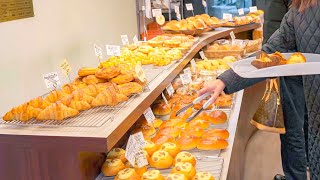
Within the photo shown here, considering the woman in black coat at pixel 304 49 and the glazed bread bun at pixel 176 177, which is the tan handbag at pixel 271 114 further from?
the glazed bread bun at pixel 176 177

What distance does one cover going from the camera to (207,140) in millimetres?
2160

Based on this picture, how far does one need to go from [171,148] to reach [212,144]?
0.25m

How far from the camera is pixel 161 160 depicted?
192 cm

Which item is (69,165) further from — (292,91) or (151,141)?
(292,91)

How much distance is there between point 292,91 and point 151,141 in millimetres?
1725

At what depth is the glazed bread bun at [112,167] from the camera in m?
1.83

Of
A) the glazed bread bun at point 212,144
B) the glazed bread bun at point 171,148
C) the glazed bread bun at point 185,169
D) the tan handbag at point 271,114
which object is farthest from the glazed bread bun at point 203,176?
the tan handbag at point 271,114

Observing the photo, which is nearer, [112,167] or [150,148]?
Result: [112,167]

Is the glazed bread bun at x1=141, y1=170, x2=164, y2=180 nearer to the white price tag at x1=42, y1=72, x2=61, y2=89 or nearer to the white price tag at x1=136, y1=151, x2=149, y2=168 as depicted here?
the white price tag at x1=136, y1=151, x2=149, y2=168

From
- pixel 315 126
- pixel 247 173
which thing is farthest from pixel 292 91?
pixel 315 126

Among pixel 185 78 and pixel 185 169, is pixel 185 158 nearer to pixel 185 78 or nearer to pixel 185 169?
pixel 185 169

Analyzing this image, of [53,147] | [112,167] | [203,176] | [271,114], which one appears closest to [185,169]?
[203,176]

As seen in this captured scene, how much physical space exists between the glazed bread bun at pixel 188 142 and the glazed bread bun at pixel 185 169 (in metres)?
0.27

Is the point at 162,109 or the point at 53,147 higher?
the point at 53,147
